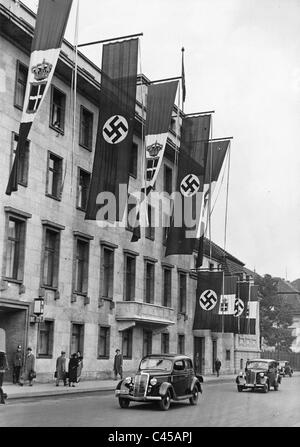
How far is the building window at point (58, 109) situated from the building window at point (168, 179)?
1357 centimetres

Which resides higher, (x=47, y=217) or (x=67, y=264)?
(x=47, y=217)

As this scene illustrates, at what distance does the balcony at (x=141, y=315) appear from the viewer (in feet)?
117

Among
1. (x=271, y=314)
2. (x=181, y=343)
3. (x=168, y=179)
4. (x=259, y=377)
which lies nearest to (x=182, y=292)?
(x=181, y=343)

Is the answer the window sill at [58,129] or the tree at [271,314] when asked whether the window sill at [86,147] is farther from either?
the tree at [271,314]

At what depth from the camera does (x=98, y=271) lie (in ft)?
113

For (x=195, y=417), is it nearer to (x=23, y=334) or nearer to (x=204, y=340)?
(x=23, y=334)

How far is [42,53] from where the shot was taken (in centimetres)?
2373

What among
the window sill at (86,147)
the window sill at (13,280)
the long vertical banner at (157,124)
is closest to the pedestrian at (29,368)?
the window sill at (13,280)

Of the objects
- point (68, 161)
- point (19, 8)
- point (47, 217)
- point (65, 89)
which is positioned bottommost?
point (47, 217)

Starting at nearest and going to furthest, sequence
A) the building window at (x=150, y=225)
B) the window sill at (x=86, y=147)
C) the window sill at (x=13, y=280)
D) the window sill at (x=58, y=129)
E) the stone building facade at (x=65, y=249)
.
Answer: the window sill at (x=13, y=280)
the stone building facade at (x=65, y=249)
the window sill at (x=58, y=129)
the window sill at (x=86, y=147)
the building window at (x=150, y=225)

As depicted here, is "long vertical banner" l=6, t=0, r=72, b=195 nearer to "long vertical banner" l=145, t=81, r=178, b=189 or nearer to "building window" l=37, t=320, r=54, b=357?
"long vertical banner" l=145, t=81, r=178, b=189

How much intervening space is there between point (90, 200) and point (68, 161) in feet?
20.1

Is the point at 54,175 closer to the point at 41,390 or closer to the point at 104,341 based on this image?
the point at 104,341

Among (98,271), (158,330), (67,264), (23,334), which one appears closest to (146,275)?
(158,330)
